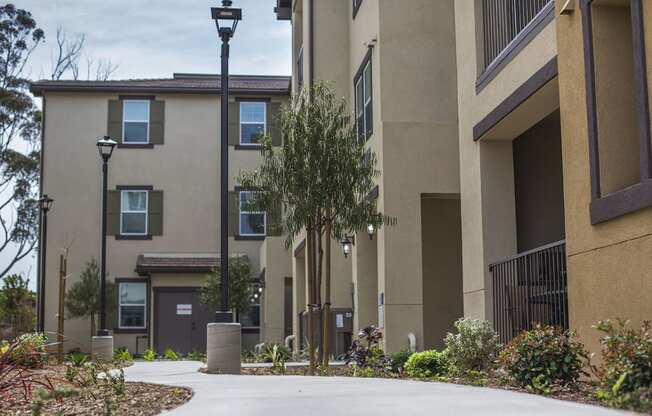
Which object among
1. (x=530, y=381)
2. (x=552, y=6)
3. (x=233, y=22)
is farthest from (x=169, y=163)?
(x=530, y=381)

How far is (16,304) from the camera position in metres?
32.2

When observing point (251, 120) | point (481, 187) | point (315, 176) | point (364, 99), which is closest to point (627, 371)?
point (481, 187)

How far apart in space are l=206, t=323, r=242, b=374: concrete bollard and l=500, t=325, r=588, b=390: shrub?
5888mm

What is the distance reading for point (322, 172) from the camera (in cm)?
1521

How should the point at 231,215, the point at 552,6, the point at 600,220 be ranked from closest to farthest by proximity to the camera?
the point at 600,220
the point at 552,6
the point at 231,215

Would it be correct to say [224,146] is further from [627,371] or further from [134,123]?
[134,123]

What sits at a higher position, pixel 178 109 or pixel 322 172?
pixel 178 109

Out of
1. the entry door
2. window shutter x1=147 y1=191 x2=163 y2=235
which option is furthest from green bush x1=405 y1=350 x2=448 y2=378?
window shutter x1=147 y1=191 x2=163 y2=235

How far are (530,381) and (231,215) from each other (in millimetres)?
25362

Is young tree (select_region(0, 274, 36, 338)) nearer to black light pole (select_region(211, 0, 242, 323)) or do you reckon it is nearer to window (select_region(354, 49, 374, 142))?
window (select_region(354, 49, 374, 142))

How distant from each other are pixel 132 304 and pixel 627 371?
27.9 m

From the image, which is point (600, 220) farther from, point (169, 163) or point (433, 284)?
point (169, 163)

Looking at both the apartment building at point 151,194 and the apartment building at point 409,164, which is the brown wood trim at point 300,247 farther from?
the apartment building at point 151,194

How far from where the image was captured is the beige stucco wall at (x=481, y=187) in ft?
47.6
